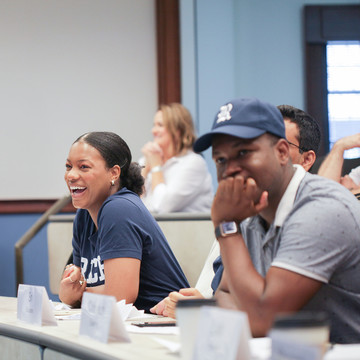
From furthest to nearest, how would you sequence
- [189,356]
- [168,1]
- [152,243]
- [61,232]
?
[168,1] < [61,232] < [152,243] < [189,356]

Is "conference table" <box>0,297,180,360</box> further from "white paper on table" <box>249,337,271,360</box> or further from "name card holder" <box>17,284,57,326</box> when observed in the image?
"white paper on table" <box>249,337,271,360</box>

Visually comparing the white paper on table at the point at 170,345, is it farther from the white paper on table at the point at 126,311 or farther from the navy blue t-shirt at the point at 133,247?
the navy blue t-shirt at the point at 133,247

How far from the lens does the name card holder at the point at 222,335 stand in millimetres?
1040

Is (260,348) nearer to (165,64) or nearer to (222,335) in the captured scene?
(222,335)

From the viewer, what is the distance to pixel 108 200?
7.24 feet

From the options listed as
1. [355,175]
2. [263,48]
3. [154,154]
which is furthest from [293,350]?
[263,48]

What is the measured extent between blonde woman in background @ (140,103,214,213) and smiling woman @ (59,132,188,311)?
1201 millimetres

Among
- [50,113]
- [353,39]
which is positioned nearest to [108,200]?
[50,113]

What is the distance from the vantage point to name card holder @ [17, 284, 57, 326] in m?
1.68

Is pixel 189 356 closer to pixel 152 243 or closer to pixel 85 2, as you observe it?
pixel 152 243

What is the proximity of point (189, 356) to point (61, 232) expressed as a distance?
254cm

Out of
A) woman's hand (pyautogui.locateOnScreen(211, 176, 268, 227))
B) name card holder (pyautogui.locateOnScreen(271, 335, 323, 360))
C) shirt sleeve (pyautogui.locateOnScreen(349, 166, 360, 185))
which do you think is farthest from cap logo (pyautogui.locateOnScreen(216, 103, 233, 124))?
shirt sleeve (pyautogui.locateOnScreen(349, 166, 360, 185))

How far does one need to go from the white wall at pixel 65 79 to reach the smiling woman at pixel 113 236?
8.41ft

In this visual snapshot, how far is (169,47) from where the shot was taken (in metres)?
4.86
